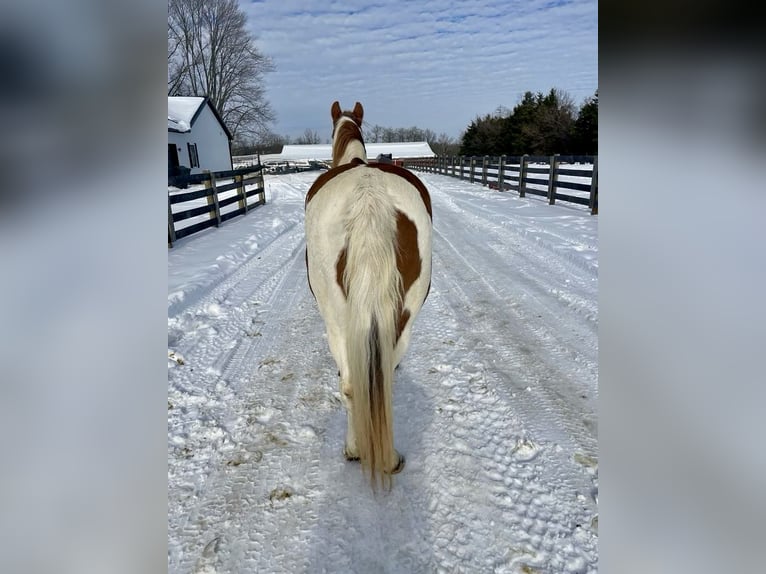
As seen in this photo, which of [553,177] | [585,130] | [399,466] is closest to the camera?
[399,466]

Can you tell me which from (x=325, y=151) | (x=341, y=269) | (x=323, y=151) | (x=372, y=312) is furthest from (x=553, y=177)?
(x=323, y=151)

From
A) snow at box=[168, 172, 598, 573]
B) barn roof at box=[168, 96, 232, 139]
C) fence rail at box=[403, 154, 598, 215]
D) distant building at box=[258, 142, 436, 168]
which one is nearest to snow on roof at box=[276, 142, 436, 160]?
distant building at box=[258, 142, 436, 168]

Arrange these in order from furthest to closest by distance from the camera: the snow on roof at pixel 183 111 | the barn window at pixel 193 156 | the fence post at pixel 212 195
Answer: the barn window at pixel 193 156 < the snow on roof at pixel 183 111 < the fence post at pixel 212 195

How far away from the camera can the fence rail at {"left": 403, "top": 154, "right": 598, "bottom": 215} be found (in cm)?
921

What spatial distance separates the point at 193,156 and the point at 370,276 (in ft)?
76.5

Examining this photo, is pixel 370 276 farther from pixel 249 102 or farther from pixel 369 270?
pixel 249 102

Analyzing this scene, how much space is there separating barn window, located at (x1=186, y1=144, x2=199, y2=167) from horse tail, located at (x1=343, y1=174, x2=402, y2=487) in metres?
22.7

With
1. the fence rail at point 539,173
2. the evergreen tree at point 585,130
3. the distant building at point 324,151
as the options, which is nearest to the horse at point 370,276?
the fence rail at point 539,173

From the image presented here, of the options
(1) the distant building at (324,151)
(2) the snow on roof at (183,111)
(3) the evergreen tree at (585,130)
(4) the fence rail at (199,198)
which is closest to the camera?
(4) the fence rail at (199,198)

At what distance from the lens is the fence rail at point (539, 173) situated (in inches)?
363

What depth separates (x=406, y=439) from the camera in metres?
2.30

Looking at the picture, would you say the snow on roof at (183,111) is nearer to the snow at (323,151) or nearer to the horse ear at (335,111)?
the horse ear at (335,111)
